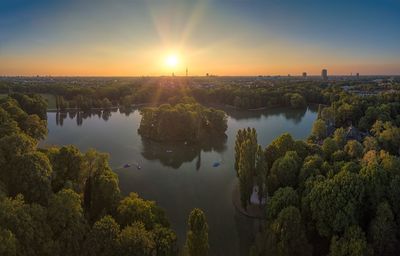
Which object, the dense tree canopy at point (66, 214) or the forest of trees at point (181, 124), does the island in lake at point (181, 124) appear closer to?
the forest of trees at point (181, 124)

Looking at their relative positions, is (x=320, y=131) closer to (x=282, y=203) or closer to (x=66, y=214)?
(x=282, y=203)

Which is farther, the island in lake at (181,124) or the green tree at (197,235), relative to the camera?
the island in lake at (181,124)

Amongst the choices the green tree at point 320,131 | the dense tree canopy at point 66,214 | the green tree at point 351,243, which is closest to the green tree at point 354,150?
the green tree at point 351,243

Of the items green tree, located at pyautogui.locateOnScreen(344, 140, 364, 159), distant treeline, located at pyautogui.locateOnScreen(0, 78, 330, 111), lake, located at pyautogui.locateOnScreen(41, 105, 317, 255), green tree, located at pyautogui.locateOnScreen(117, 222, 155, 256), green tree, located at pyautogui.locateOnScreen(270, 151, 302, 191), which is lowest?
lake, located at pyautogui.locateOnScreen(41, 105, 317, 255)

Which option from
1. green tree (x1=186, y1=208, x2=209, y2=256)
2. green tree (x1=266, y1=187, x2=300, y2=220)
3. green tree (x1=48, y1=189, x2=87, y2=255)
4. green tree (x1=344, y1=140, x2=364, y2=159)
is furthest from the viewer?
green tree (x1=344, y1=140, x2=364, y2=159)

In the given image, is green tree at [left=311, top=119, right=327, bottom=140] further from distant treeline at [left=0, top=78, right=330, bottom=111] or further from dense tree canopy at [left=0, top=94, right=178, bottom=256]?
distant treeline at [left=0, top=78, right=330, bottom=111]

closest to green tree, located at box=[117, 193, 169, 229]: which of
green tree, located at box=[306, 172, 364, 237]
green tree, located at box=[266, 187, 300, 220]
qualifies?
green tree, located at box=[266, 187, 300, 220]
